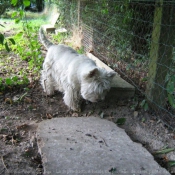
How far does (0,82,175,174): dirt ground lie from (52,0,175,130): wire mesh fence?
30 centimetres

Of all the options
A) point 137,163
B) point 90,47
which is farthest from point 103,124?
point 90,47

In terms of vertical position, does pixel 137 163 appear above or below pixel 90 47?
below

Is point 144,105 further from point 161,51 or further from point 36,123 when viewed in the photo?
point 36,123

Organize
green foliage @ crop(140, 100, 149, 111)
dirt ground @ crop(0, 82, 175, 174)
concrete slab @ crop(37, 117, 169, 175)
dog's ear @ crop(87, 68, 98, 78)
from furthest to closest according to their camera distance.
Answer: green foliage @ crop(140, 100, 149, 111) < dog's ear @ crop(87, 68, 98, 78) < dirt ground @ crop(0, 82, 175, 174) < concrete slab @ crop(37, 117, 169, 175)

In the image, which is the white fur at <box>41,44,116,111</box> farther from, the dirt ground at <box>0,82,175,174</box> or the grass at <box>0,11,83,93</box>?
the grass at <box>0,11,83,93</box>

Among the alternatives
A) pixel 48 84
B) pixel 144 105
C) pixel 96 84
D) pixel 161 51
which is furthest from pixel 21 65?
pixel 161 51

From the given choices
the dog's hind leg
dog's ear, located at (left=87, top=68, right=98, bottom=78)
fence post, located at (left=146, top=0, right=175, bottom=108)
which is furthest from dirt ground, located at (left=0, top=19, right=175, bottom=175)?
dog's ear, located at (left=87, top=68, right=98, bottom=78)

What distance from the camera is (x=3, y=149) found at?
2697 millimetres

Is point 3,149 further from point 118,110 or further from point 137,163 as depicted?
point 118,110

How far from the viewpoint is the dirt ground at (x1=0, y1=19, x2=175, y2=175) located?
2.55m

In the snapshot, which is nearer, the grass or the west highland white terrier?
the west highland white terrier

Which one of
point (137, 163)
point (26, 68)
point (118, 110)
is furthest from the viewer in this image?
point (26, 68)

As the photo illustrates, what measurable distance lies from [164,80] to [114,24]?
7.28 ft

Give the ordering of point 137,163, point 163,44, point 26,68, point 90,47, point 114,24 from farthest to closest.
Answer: point 90,47
point 26,68
point 114,24
point 163,44
point 137,163
